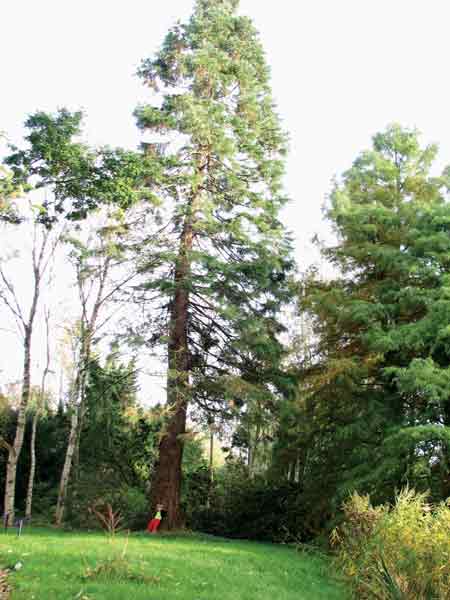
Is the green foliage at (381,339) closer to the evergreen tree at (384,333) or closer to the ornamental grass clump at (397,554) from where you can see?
the evergreen tree at (384,333)

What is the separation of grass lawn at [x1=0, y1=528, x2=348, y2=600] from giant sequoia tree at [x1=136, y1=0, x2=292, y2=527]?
15.6ft

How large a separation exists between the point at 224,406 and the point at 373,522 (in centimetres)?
1014

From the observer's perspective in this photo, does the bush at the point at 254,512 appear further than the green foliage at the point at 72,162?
Yes

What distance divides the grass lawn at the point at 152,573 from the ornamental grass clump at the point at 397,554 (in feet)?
3.38

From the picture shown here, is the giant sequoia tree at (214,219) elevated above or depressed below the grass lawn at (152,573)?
above

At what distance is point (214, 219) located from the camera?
16.9m

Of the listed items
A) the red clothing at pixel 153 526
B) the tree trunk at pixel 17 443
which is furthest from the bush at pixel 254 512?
the tree trunk at pixel 17 443

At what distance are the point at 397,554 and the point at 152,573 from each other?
4.03 meters

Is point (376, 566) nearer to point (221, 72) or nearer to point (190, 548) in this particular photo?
point (190, 548)

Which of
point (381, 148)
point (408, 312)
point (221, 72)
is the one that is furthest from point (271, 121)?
point (408, 312)

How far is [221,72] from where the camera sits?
18844 mm

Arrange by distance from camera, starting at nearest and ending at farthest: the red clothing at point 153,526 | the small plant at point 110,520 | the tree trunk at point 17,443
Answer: the small plant at point 110,520, the red clothing at point 153,526, the tree trunk at point 17,443

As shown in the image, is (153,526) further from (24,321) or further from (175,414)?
(24,321)

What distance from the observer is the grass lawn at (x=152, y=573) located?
22.6ft
